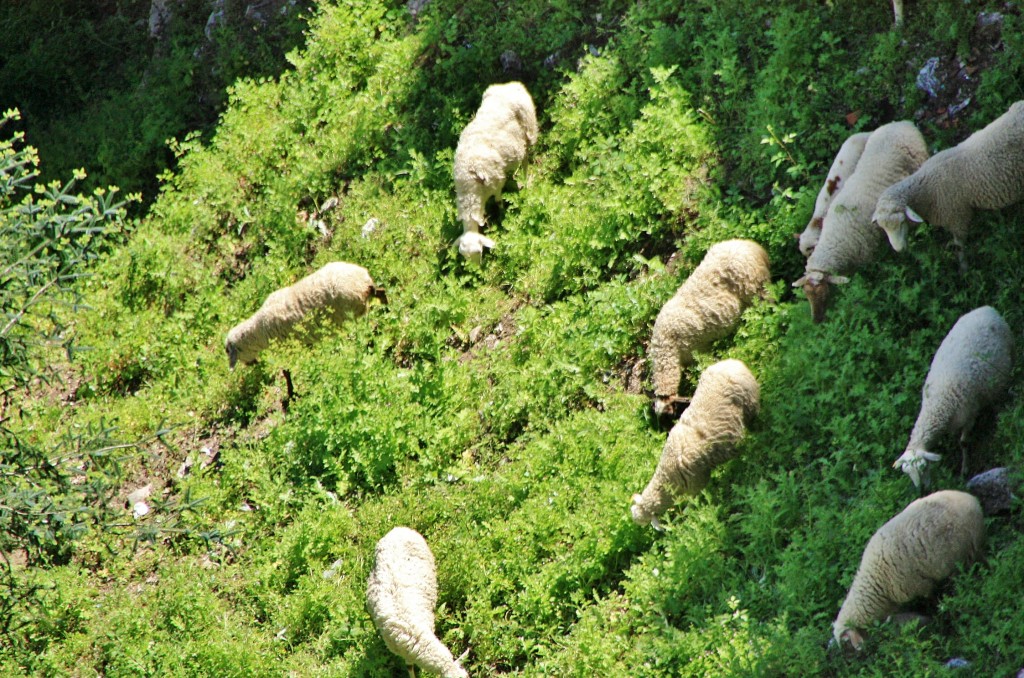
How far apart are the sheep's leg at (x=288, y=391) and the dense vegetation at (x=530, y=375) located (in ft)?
0.25

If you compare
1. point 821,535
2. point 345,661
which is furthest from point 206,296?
point 821,535

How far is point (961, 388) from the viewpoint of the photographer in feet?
19.7

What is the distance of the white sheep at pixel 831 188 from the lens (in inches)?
296

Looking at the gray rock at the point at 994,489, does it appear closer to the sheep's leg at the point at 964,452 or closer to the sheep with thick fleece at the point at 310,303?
the sheep's leg at the point at 964,452

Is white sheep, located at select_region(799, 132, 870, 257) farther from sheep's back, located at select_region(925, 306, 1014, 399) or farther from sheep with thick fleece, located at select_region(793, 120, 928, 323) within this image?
sheep's back, located at select_region(925, 306, 1014, 399)

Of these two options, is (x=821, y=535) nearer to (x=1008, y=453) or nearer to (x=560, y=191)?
(x=1008, y=453)

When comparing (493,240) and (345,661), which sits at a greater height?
(493,240)

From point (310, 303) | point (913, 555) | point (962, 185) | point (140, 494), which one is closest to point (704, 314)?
point (962, 185)

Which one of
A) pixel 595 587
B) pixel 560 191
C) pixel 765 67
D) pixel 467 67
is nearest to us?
pixel 595 587

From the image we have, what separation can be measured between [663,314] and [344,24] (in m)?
5.70

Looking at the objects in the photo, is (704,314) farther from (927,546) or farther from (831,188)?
(927,546)

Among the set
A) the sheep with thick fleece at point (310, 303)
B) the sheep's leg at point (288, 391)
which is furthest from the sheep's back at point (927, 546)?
the sheep's leg at point (288, 391)

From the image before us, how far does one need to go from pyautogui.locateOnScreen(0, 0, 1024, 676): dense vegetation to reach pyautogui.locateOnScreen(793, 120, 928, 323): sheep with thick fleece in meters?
0.15

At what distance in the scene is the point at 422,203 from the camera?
1005 centimetres
